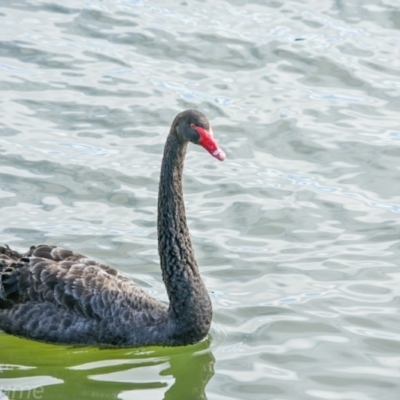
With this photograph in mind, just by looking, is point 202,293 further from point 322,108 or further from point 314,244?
point 322,108

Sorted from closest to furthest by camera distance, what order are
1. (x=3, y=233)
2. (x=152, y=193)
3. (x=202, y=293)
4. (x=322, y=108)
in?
(x=202, y=293) → (x=3, y=233) → (x=152, y=193) → (x=322, y=108)

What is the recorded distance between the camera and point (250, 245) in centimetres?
909

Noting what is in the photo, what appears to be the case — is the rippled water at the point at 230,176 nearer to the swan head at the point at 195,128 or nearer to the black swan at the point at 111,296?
the black swan at the point at 111,296

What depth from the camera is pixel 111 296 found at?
25.7ft

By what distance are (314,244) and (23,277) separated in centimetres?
229

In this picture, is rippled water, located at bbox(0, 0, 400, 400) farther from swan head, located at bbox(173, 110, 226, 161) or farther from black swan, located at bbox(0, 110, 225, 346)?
swan head, located at bbox(173, 110, 226, 161)

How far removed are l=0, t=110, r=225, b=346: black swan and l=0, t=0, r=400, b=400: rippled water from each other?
4.6 inches

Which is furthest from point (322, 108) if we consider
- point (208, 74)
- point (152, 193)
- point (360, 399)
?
point (360, 399)

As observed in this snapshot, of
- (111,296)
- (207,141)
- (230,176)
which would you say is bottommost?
(111,296)

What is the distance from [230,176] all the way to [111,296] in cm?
250

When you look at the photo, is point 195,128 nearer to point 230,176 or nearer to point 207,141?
point 207,141

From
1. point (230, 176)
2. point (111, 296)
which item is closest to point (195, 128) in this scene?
point (111, 296)

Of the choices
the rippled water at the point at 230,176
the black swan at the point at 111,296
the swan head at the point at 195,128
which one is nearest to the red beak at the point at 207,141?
the swan head at the point at 195,128

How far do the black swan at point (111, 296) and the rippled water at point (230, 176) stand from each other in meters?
0.12
